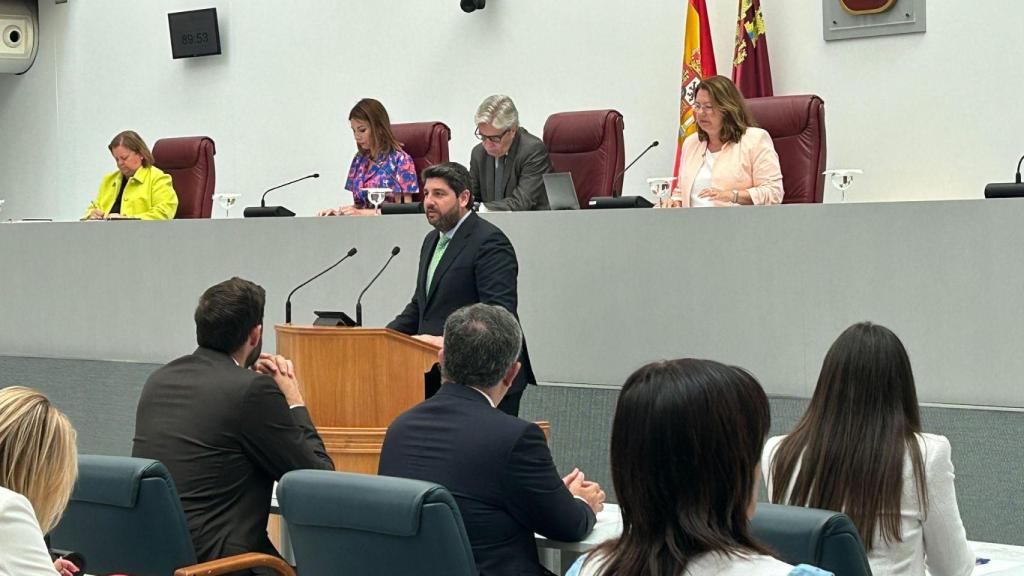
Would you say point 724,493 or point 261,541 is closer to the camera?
point 724,493

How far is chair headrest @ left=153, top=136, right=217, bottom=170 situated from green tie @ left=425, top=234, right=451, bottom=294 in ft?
11.7

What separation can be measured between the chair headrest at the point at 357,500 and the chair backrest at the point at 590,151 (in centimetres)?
419

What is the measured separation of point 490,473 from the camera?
259 centimetres

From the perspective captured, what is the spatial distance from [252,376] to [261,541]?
377mm

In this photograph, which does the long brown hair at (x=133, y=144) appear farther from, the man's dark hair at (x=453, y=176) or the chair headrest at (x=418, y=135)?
the man's dark hair at (x=453, y=176)

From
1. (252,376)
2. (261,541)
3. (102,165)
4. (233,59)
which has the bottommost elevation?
(261,541)

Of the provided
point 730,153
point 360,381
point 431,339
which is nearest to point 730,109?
point 730,153

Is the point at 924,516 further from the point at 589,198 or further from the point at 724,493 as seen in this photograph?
the point at 589,198

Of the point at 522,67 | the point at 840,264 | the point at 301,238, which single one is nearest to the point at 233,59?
the point at 522,67

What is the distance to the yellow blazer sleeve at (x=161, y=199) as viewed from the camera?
25.2 ft

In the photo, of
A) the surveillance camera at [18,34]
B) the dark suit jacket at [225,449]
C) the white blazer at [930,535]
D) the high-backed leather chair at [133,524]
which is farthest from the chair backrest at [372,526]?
the surveillance camera at [18,34]

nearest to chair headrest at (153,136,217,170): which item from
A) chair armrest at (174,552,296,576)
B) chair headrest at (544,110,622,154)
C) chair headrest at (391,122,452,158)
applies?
chair headrest at (391,122,452,158)

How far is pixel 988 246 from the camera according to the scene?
4449mm

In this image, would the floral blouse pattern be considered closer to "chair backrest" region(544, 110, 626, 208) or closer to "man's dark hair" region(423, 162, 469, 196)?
"chair backrest" region(544, 110, 626, 208)
